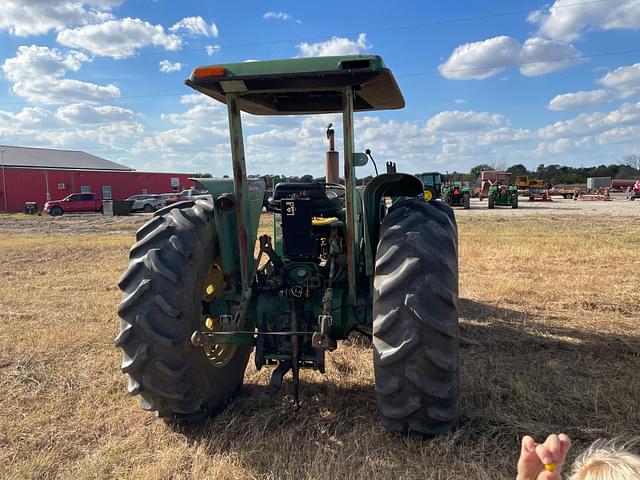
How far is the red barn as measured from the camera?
3969 centimetres

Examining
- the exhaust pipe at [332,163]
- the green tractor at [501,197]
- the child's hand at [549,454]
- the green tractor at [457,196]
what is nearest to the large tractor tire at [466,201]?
the green tractor at [457,196]

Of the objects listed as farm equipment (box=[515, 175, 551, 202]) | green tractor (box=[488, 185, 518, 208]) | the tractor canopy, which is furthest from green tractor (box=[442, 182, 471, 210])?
the tractor canopy

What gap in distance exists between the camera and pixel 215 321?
4086 mm

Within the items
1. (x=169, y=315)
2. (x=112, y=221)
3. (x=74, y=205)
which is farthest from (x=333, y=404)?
(x=74, y=205)

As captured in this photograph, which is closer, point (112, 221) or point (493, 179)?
point (112, 221)

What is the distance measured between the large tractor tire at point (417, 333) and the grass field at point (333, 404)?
27 centimetres

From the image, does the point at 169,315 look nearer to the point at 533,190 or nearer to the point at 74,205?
the point at 74,205

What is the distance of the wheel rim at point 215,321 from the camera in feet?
12.9

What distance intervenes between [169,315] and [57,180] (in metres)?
43.0

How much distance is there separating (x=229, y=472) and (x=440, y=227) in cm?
192

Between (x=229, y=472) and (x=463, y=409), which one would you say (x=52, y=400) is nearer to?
(x=229, y=472)

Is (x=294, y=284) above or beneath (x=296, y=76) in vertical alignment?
beneath

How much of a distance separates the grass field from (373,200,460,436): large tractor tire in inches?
10.6

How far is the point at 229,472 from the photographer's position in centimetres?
305
